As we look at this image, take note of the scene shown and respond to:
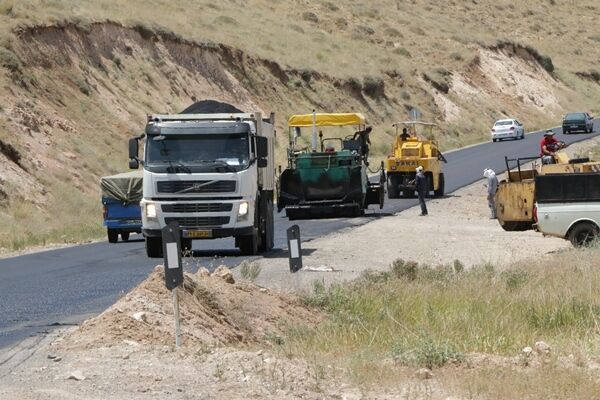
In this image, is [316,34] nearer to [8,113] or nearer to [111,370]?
[8,113]

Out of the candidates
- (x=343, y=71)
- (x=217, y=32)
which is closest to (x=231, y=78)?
(x=217, y=32)

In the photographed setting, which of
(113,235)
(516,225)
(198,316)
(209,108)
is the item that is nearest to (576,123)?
(516,225)

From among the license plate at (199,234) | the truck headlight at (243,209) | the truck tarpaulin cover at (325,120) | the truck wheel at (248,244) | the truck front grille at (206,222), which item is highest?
the truck tarpaulin cover at (325,120)

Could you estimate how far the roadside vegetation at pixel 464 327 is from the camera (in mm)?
11227

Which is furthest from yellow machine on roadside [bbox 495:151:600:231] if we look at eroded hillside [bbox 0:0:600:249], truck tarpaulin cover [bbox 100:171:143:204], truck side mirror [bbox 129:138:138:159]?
eroded hillside [bbox 0:0:600:249]

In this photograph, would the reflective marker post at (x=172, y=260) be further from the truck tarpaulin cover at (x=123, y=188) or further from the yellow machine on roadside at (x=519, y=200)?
the truck tarpaulin cover at (x=123, y=188)

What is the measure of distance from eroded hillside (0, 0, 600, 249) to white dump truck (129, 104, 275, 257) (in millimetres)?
8803

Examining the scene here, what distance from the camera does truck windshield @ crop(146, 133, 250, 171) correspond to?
81.1 feet

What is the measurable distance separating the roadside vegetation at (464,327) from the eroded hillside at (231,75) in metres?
17.2

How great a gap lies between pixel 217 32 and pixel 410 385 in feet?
207

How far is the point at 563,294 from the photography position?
1661 centimetres

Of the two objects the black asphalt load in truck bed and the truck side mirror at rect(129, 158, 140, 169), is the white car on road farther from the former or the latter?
the truck side mirror at rect(129, 158, 140, 169)

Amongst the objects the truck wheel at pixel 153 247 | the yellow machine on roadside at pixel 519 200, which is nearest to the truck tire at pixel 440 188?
the yellow machine on roadside at pixel 519 200

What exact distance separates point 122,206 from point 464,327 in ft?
66.5
